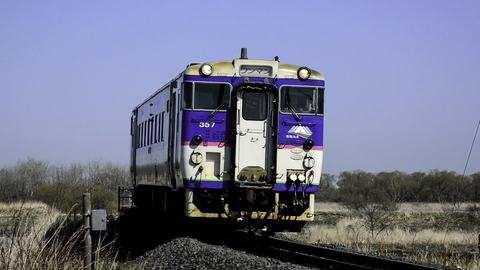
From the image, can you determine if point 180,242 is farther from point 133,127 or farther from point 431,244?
point 133,127

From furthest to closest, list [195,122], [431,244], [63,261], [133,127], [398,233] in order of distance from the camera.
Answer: [133,127], [398,233], [431,244], [195,122], [63,261]

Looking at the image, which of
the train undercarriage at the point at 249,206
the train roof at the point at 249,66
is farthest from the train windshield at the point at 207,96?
the train undercarriage at the point at 249,206

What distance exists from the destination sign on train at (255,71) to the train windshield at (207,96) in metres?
0.42

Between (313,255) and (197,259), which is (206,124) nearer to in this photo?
(197,259)

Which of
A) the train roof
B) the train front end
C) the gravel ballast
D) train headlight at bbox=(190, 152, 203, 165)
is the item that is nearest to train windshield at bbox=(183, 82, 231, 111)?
the train front end

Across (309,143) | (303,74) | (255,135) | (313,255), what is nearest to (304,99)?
(303,74)

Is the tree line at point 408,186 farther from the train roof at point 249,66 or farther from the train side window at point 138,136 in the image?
the train roof at point 249,66

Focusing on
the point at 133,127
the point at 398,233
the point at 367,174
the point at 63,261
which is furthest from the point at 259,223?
the point at 367,174

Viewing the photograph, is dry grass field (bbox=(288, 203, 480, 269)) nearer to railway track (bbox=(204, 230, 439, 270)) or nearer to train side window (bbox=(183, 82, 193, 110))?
railway track (bbox=(204, 230, 439, 270))

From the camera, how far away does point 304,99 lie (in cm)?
1459

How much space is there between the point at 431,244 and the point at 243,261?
349 inches

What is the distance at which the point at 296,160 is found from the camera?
14.4m

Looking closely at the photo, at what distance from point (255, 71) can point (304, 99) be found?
3.50 ft

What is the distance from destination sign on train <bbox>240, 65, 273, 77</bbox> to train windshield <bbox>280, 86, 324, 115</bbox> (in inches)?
17.8
